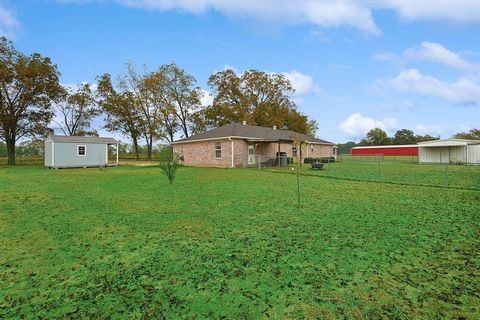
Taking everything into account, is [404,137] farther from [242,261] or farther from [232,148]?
[242,261]

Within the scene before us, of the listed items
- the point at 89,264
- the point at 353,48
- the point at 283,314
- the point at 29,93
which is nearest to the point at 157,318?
the point at 283,314

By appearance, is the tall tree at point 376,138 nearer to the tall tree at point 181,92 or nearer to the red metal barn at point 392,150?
the red metal barn at point 392,150

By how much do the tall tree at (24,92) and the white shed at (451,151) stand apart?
3988 centimetres

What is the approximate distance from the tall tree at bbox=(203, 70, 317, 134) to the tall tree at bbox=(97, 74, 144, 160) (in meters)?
8.79

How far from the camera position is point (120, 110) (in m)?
39.2

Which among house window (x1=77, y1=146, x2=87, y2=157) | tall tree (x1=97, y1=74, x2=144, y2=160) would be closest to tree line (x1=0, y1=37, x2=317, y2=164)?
tall tree (x1=97, y1=74, x2=144, y2=160)

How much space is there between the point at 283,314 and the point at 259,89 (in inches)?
1720

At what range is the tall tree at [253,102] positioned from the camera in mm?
41219

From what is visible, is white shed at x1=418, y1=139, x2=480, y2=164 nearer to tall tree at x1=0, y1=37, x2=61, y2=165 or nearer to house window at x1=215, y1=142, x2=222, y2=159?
house window at x1=215, y1=142, x2=222, y2=159

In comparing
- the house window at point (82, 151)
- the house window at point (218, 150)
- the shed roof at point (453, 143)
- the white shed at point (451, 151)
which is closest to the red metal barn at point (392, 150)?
the white shed at point (451, 151)

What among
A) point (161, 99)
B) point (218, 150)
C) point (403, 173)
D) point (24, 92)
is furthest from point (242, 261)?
point (161, 99)

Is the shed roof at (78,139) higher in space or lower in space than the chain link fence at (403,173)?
higher

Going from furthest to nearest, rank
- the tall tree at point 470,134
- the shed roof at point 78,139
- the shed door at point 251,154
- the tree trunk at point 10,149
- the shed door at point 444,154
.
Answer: the tall tree at point 470,134
the tree trunk at point 10,149
the shed door at point 444,154
the shed door at point 251,154
the shed roof at point 78,139

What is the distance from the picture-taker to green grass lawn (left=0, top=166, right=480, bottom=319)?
2600mm
